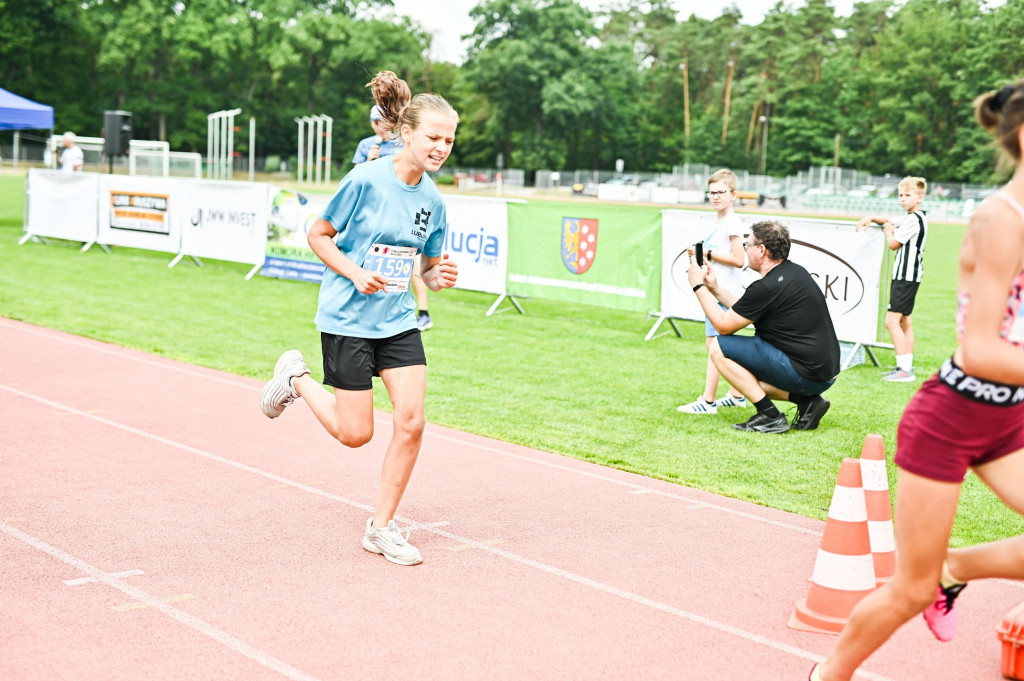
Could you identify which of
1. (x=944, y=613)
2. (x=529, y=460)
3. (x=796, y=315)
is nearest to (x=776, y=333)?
(x=796, y=315)

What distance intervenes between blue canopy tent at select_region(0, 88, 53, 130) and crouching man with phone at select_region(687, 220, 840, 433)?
632 inches

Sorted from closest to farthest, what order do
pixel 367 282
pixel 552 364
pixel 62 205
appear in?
pixel 367 282 → pixel 552 364 → pixel 62 205

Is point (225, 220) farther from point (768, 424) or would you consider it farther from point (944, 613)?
point (944, 613)

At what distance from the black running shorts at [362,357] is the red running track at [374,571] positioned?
2.78 feet

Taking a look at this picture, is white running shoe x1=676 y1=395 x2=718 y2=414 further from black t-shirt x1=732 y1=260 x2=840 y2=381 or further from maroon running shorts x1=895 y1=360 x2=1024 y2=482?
maroon running shorts x1=895 y1=360 x2=1024 y2=482

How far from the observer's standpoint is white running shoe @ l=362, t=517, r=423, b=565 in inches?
190

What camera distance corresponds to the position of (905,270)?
10.4 meters

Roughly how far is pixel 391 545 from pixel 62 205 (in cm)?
1841

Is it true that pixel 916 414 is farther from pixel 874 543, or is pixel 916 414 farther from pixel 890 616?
pixel 874 543

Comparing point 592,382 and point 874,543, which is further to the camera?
point 592,382

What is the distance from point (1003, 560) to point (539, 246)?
35.2ft

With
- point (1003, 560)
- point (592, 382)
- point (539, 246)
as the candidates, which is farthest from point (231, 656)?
point (539, 246)

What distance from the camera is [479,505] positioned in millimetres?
5895

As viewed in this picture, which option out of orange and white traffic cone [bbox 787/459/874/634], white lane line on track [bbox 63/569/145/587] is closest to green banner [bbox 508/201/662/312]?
orange and white traffic cone [bbox 787/459/874/634]
